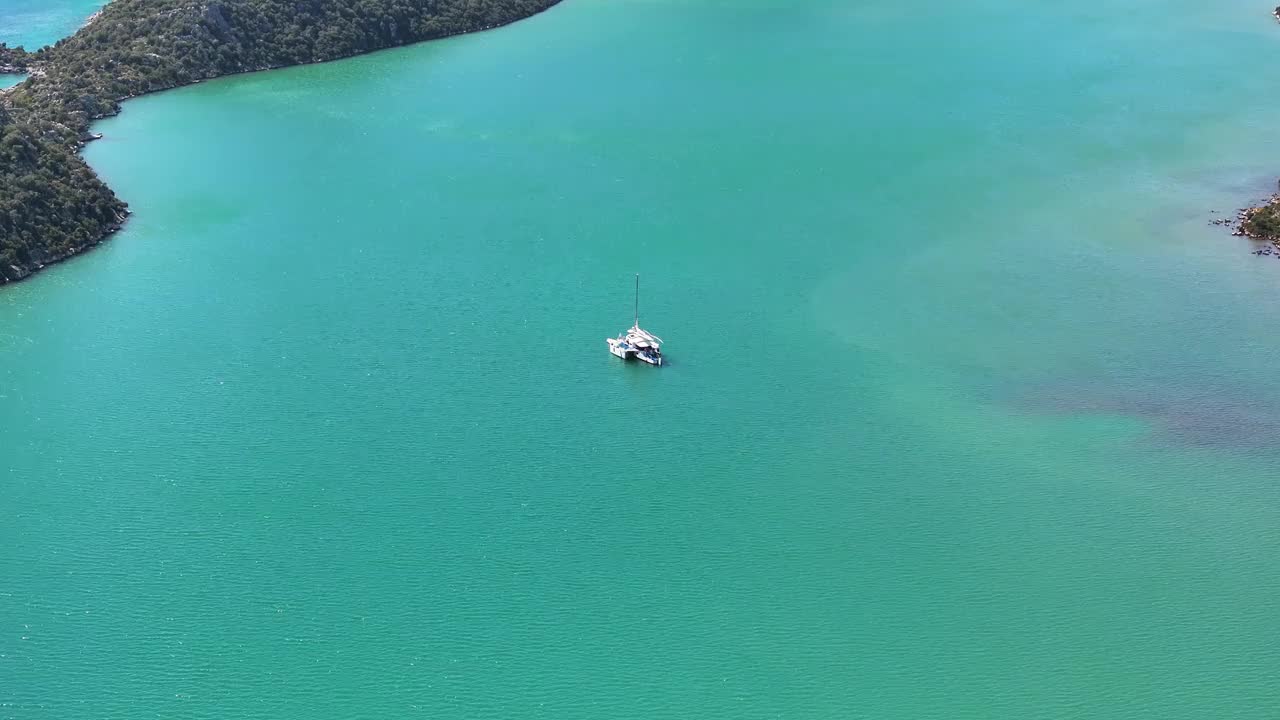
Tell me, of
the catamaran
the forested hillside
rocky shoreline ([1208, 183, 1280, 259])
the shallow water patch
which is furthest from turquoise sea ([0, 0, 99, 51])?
rocky shoreline ([1208, 183, 1280, 259])


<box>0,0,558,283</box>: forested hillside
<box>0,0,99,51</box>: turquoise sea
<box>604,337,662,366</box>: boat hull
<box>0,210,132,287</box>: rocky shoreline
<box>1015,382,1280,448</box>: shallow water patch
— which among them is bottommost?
<box>1015,382,1280,448</box>: shallow water patch

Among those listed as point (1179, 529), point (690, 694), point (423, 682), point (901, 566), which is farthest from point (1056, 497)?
point (423, 682)

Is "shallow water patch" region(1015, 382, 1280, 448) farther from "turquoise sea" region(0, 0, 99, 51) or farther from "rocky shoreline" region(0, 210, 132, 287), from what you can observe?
"turquoise sea" region(0, 0, 99, 51)

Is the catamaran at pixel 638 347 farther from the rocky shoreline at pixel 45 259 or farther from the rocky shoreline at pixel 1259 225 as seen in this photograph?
the rocky shoreline at pixel 1259 225

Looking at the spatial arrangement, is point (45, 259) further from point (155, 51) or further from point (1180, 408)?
point (1180, 408)

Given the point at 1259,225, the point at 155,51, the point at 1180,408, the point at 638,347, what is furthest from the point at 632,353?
the point at 155,51

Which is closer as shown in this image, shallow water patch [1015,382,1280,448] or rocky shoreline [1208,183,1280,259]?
shallow water patch [1015,382,1280,448]

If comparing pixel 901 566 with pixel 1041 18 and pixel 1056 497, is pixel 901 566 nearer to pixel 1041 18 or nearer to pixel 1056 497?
pixel 1056 497

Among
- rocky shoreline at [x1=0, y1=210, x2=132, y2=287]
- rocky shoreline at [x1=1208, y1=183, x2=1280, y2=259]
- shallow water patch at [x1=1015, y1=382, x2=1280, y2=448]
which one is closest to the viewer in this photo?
shallow water patch at [x1=1015, y1=382, x2=1280, y2=448]
